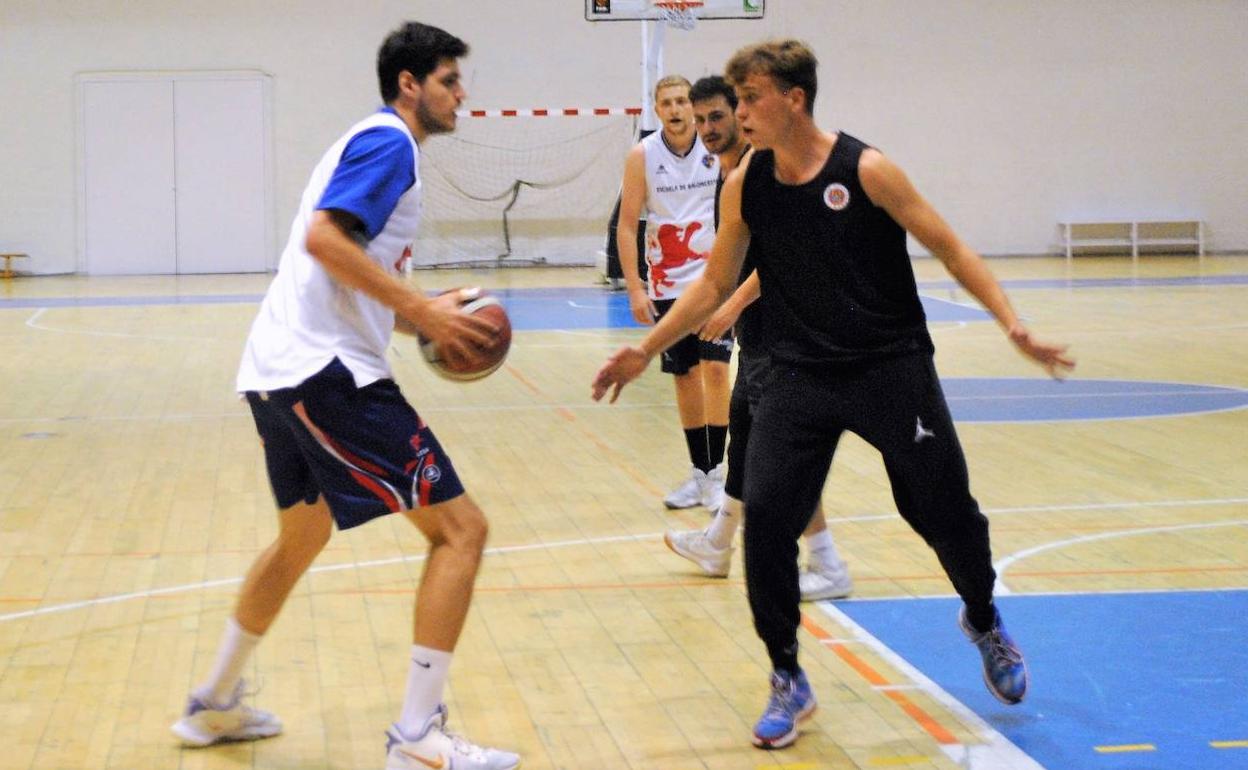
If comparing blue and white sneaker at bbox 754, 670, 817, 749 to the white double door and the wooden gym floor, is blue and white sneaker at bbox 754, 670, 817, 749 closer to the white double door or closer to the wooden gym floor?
the wooden gym floor

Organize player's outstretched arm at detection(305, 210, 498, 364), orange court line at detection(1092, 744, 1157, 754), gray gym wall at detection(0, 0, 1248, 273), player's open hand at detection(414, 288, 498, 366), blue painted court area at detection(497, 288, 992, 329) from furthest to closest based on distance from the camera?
gray gym wall at detection(0, 0, 1248, 273) < blue painted court area at detection(497, 288, 992, 329) < orange court line at detection(1092, 744, 1157, 754) < player's open hand at detection(414, 288, 498, 366) < player's outstretched arm at detection(305, 210, 498, 364)

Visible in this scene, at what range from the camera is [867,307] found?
12.7 ft

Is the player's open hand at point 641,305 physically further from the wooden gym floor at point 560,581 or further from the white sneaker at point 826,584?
the white sneaker at point 826,584

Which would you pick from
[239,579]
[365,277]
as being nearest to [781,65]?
[365,277]

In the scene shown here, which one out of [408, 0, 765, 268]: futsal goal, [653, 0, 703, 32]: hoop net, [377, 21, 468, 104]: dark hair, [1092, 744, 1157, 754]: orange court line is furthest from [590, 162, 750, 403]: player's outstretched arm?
[408, 0, 765, 268]: futsal goal

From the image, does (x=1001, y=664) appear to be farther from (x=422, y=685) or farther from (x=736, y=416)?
(x=736, y=416)

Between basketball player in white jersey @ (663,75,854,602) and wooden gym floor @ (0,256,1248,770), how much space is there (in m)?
0.14

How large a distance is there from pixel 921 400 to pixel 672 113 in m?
3.31

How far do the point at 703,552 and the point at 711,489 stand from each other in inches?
46.1

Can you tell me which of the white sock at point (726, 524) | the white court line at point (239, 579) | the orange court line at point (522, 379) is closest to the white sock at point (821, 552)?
the white sock at point (726, 524)

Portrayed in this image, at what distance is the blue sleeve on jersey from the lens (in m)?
3.42

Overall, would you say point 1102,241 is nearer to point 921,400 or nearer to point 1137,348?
point 1137,348

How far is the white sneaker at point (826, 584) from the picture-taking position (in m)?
5.30

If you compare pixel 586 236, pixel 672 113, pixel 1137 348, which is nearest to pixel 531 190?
pixel 586 236
